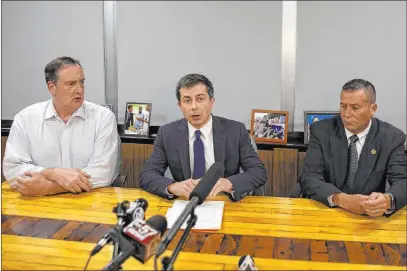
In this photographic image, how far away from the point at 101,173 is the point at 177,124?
0.53m

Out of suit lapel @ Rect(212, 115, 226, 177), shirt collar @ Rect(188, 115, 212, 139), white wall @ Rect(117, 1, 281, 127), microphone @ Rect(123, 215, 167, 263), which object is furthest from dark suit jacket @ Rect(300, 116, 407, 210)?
microphone @ Rect(123, 215, 167, 263)

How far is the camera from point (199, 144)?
2.64 m

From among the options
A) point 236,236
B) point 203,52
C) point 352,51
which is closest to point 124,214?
point 236,236

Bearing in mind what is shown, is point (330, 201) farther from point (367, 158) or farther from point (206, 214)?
point (206, 214)

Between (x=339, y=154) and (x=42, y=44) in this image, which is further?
(x=42, y=44)

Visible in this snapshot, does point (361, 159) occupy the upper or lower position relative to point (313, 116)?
lower

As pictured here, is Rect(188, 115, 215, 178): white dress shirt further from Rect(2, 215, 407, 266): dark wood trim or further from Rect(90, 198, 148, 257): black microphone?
Rect(90, 198, 148, 257): black microphone

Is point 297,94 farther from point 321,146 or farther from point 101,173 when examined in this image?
point 101,173

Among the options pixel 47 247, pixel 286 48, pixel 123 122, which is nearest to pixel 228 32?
pixel 286 48

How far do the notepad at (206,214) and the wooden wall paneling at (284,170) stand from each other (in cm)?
140

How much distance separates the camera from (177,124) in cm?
271

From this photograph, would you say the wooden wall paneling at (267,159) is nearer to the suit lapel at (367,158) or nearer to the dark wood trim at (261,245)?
the suit lapel at (367,158)

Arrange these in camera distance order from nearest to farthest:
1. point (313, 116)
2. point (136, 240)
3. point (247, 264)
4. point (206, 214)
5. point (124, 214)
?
1. point (136, 240)
2. point (124, 214)
3. point (247, 264)
4. point (206, 214)
5. point (313, 116)

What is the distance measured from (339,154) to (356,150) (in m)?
0.10
